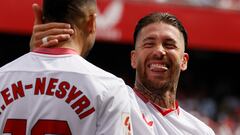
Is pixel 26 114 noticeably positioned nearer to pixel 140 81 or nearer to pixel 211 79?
pixel 140 81

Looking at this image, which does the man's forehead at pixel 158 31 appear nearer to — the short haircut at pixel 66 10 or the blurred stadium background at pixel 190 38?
the short haircut at pixel 66 10

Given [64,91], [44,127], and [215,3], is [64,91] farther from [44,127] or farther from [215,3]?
[215,3]

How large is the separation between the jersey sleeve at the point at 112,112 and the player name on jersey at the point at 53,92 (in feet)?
0.17

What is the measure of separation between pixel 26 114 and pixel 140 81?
995 millimetres

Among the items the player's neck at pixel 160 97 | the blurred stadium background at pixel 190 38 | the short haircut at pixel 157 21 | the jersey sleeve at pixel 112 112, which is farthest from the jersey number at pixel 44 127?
the blurred stadium background at pixel 190 38

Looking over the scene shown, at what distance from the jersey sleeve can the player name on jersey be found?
0.05 metres

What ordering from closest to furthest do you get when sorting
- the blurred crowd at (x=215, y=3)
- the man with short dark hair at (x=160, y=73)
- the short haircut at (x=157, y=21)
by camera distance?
the man with short dark hair at (x=160, y=73) < the short haircut at (x=157, y=21) < the blurred crowd at (x=215, y=3)

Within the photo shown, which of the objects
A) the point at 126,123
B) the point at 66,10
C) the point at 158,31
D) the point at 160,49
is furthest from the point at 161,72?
the point at 66,10

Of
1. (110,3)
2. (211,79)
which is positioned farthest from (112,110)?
(211,79)

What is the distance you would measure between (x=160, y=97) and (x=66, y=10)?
1.03 m

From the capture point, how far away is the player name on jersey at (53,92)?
2.60m

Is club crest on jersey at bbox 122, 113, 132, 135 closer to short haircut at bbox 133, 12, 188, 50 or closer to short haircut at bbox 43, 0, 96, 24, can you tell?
short haircut at bbox 43, 0, 96, 24

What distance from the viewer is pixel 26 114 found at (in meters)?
2.62

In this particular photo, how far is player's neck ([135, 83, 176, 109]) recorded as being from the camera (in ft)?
11.4
